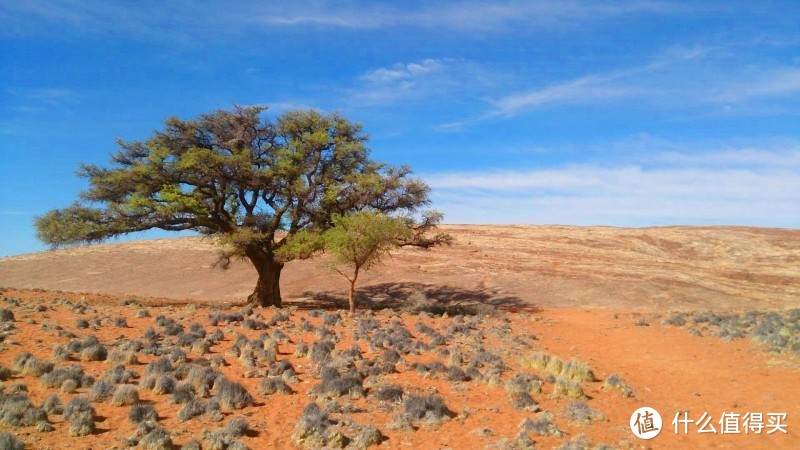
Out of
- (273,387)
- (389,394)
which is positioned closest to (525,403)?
(389,394)

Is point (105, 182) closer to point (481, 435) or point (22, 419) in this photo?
point (22, 419)

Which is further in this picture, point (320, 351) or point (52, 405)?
point (320, 351)

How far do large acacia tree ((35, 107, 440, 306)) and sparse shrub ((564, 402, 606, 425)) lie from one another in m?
19.3

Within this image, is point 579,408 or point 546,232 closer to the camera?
point 579,408

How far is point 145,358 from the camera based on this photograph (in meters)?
15.5

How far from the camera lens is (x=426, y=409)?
11492 mm

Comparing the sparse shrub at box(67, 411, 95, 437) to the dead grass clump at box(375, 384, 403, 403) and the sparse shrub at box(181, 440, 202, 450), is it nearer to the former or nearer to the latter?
the sparse shrub at box(181, 440, 202, 450)

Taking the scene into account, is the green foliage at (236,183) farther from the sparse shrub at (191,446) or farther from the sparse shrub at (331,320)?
the sparse shrub at (191,446)

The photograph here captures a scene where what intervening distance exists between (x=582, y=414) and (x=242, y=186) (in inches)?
923

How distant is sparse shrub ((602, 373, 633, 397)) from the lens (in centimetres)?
1411

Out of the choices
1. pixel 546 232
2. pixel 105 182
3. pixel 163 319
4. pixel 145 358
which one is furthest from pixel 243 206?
pixel 546 232

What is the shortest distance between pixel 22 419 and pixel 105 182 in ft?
71.6

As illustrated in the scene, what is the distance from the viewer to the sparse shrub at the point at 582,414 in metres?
11.5

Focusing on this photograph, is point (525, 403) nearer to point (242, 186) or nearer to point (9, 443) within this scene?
point (9, 443)
